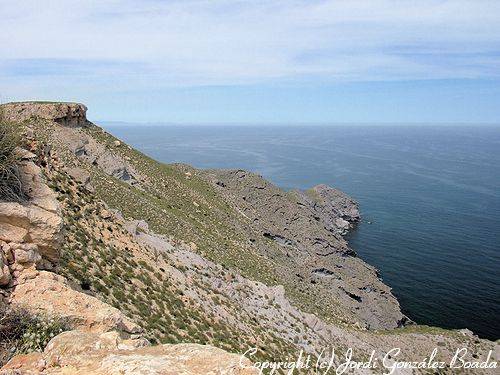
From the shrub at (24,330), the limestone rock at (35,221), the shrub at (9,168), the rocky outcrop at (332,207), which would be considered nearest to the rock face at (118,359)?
the shrub at (24,330)

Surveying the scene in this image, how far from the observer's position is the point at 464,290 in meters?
76.5

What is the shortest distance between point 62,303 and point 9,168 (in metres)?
4.70

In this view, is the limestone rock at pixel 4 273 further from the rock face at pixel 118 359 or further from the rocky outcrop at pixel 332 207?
the rocky outcrop at pixel 332 207

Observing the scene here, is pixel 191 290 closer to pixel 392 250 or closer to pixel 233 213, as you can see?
pixel 233 213

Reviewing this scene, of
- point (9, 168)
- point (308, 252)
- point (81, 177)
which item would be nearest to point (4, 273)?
point (9, 168)

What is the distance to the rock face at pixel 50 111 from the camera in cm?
4753

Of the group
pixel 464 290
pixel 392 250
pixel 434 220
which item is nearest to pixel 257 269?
pixel 464 290

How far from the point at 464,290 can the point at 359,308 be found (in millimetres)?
25607

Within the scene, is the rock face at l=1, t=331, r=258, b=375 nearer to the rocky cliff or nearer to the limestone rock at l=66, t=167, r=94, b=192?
the rocky cliff

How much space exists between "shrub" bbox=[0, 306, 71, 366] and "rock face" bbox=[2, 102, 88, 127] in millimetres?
42364

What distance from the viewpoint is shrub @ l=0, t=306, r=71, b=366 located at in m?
9.59

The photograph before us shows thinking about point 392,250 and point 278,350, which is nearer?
point 278,350

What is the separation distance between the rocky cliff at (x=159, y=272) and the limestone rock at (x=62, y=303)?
4cm

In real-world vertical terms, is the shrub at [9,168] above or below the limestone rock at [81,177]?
above
